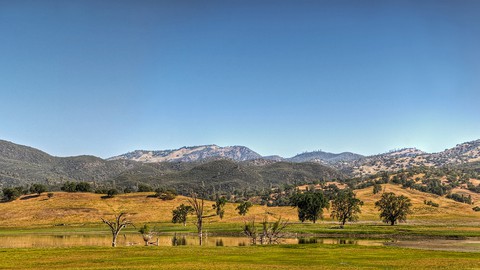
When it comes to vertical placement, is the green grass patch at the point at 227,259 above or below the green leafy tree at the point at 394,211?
below

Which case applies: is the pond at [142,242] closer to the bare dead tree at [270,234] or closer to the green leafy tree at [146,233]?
the green leafy tree at [146,233]

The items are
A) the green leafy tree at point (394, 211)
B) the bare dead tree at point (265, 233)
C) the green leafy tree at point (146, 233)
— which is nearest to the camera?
the green leafy tree at point (146, 233)

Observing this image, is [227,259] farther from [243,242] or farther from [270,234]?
[243,242]

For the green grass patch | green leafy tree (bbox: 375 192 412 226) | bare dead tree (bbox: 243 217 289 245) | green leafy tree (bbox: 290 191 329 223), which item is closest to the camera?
the green grass patch

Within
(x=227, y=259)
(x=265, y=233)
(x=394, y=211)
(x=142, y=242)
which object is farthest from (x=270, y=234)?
(x=394, y=211)

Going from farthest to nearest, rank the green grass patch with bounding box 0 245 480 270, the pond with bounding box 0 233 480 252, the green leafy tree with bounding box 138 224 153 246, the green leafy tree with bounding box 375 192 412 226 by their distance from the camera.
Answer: the green leafy tree with bounding box 375 192 412 226
the pond with bounding box 0 233 480 252
the green leafy tree with bounding box 138 224 153 246
the green grass patch with bounding box 0 245 480 270

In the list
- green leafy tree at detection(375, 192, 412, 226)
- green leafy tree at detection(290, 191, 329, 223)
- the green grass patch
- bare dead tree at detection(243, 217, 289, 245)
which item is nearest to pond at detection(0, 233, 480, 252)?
bare dead tree at detection(243, 217, 289, 245)

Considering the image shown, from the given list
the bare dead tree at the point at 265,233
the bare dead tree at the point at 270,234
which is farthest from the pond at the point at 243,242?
the bare dead tree at the point at 270,234

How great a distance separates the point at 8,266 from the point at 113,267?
1164 centimetres

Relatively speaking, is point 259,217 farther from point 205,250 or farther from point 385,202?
point 205,250

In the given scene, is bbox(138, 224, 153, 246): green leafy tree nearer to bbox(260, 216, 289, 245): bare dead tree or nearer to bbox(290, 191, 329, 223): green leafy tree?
bbox(260, 216, 289, 245): bare dead tree

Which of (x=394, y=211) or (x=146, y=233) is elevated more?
(x=394, y=211)

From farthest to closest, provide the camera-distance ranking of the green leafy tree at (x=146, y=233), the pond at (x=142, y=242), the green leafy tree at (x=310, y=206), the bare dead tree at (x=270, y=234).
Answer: the green leafy tree at (x=310, y=206) → the bare dead tree at (x=270, y=234) → the pond at (x=142, y=242) → the green leafy tree at (x=146, y=233)

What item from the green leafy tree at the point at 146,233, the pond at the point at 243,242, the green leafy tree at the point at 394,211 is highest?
the green leafy tree at the point at 394,211
